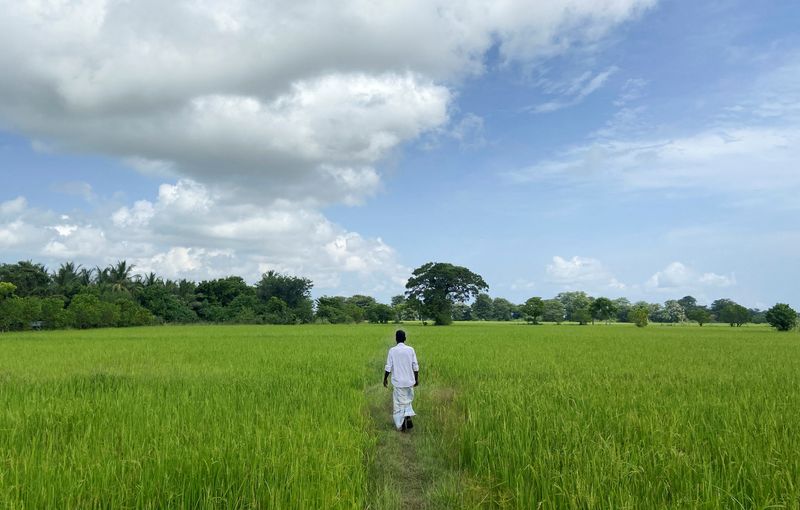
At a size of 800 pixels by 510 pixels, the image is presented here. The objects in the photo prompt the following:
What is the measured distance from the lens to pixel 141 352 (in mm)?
16047

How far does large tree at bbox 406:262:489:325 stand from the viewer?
58125 mm

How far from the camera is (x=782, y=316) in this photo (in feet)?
151

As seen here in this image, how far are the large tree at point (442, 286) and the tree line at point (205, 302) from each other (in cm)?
13

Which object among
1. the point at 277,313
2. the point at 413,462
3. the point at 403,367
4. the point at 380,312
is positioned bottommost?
the point at 413,462

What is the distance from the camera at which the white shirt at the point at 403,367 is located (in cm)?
688

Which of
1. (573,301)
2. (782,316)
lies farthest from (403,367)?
(573,301)

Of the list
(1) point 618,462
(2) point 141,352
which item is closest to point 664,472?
(1) point 618,462

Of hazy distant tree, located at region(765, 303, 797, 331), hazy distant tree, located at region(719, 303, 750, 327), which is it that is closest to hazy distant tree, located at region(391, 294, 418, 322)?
hazy distant tree, located at region(765, 303, 797, 331)

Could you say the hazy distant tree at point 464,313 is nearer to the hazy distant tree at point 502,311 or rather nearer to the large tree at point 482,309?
the large tree at point 482,309

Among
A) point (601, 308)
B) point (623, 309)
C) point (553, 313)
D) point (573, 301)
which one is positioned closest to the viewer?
point (601, 308)

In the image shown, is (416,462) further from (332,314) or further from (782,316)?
(782,316)

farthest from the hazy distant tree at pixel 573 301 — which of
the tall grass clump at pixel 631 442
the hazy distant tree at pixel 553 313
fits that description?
the tall grass clump at pixel 631 442

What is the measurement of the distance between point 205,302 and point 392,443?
5050 centimetres

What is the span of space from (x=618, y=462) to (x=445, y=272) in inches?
2133
